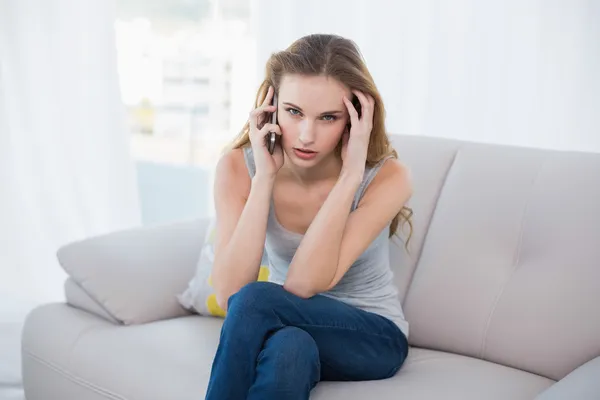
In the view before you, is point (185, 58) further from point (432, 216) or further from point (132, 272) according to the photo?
point (432, 216)

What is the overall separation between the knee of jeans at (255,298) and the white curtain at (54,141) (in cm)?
198

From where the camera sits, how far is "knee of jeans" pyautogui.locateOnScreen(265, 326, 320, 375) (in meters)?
1.55

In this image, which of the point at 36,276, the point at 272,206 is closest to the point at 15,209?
the point at 36,276

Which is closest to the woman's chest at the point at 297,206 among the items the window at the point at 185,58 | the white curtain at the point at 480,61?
the white curtain at the point at 480,61

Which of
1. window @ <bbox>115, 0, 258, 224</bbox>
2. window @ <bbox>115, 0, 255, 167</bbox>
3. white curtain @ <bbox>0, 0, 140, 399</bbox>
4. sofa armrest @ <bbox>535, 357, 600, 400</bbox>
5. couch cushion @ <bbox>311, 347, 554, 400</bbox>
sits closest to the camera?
sofa armrest @ <bbox>535, 357, 600, 400</bbox>

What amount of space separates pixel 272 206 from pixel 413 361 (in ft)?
1.66

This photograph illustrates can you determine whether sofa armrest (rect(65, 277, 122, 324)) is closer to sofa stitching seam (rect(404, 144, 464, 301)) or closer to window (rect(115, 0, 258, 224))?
sofa stitching seam (rect(404, 144, 464, 301))

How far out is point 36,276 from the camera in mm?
3543

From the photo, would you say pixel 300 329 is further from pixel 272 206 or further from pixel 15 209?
pixel 15 209

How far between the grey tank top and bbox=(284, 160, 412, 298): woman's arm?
71 millimetres

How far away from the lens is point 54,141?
350 cm

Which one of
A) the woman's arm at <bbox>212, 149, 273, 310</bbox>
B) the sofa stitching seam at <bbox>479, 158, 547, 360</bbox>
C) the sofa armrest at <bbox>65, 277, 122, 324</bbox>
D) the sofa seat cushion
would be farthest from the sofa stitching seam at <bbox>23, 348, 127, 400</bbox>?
the sofa stitching seam at <bbox>479, 158, 547, 360</bbox>

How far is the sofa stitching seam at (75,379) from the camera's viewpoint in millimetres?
1896

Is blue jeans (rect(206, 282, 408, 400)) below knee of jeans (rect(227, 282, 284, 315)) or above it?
below
